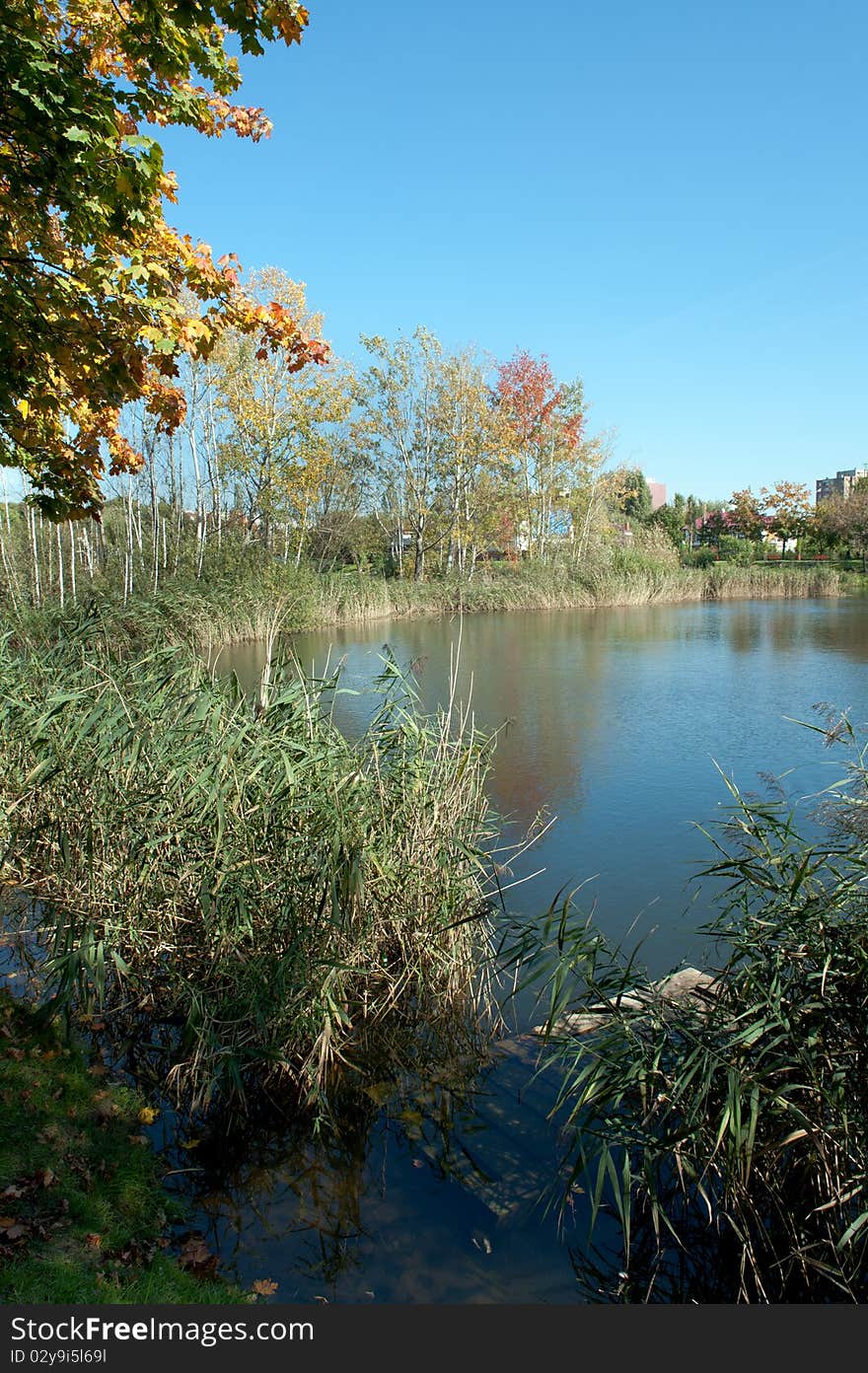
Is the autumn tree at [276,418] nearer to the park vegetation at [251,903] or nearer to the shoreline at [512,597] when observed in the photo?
the shoreline at [512,597]

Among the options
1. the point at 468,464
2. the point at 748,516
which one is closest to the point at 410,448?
the point at 468,464

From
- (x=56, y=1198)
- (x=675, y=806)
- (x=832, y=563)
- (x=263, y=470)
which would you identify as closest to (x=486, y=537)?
(x=263, y=470)

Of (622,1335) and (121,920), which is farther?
(121,920)

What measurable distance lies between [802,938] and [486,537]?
27641mm

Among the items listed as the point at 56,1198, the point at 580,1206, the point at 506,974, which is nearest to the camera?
the point at 56,1198

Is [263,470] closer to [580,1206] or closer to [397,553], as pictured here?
[397,553]

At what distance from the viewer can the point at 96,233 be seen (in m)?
4.50

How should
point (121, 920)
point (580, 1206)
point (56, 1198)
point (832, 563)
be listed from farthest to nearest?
1. point (832, 563)
2. point (121, 920)
3. point (580, 1206)
4. point (56, 1198)

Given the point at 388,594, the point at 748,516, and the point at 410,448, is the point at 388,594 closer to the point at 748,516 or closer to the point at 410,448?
the point at 410,448

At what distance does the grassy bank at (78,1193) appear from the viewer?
7.48ft

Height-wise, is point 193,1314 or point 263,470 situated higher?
point 263,470

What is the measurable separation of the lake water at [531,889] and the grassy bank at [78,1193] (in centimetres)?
22

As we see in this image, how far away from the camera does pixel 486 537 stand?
2978cm

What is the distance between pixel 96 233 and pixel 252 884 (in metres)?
3.31
